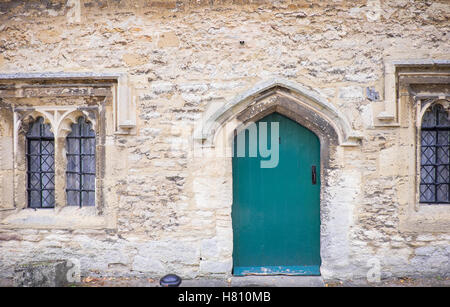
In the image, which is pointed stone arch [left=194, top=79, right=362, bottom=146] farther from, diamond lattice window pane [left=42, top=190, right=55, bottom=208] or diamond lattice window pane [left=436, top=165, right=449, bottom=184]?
diamond lattice window pane [left=42, top=190, right=55, bottom=208]

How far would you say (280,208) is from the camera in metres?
3.67

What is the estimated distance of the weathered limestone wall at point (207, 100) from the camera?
3.37 metres

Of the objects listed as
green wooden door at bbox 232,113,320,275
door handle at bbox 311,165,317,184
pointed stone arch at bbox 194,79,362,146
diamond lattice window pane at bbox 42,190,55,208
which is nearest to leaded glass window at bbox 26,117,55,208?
diamond lattice window pane at bbox 42,190,55,208

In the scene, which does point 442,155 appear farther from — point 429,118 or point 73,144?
point 73,144

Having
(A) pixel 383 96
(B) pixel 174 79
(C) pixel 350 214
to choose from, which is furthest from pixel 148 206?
(A) pixel 383 96

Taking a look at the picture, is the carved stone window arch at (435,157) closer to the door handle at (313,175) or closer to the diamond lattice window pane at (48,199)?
the door handle at (313,175)

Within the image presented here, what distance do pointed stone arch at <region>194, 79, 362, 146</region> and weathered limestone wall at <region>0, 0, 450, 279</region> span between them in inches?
4.6

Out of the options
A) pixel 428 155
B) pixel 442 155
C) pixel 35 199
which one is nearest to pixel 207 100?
pixel 35 199

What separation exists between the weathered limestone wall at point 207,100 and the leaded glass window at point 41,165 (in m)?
0.46

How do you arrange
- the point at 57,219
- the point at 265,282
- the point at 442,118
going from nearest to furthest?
the point at 265,282 < the point at 442,118 < the point at 57,219

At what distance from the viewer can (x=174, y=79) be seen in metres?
3.47

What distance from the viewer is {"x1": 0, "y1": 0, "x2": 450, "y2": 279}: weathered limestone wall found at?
132 inches

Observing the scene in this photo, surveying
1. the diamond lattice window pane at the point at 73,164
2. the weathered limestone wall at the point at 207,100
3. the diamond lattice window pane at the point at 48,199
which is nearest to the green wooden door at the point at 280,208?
the weathered limestone wall at the point at 207,100

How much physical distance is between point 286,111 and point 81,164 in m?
2.87
